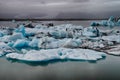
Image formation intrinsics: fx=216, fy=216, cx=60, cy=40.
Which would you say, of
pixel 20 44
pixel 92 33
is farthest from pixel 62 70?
pixel 92 33

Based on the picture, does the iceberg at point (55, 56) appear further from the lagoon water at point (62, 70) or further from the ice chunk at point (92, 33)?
the ice chunk at point (92, 33)

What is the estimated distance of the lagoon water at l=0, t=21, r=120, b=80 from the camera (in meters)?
4.49

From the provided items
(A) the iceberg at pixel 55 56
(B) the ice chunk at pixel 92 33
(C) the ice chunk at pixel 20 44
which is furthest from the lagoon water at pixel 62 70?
(B) the ice chunk at pixel 92 33

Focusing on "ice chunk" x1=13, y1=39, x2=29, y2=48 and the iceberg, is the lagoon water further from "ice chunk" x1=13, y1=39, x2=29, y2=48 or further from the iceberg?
"ice chunk" x1=13, y1=39, x2=29, y2=48

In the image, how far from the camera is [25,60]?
5.79 meters

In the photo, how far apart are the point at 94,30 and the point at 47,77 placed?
776 centimetres

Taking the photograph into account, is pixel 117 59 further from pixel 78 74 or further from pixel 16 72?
pixel 16 72

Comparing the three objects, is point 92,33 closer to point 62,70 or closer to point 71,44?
point 71,44

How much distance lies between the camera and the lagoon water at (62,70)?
4488 millimetres

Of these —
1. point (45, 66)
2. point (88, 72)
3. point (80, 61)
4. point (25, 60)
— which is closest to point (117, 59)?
point (80, 61)

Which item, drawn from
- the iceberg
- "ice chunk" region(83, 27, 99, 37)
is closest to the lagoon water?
the iceberg

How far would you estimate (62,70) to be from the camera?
5070 mm

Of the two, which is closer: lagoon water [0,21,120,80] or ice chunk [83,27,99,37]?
lagoon water [0,21,120,80]

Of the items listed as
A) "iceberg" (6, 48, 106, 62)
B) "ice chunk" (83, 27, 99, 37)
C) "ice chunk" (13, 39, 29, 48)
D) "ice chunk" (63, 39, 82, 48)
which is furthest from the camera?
"ice chunk" (83, 27, 99, 37)
